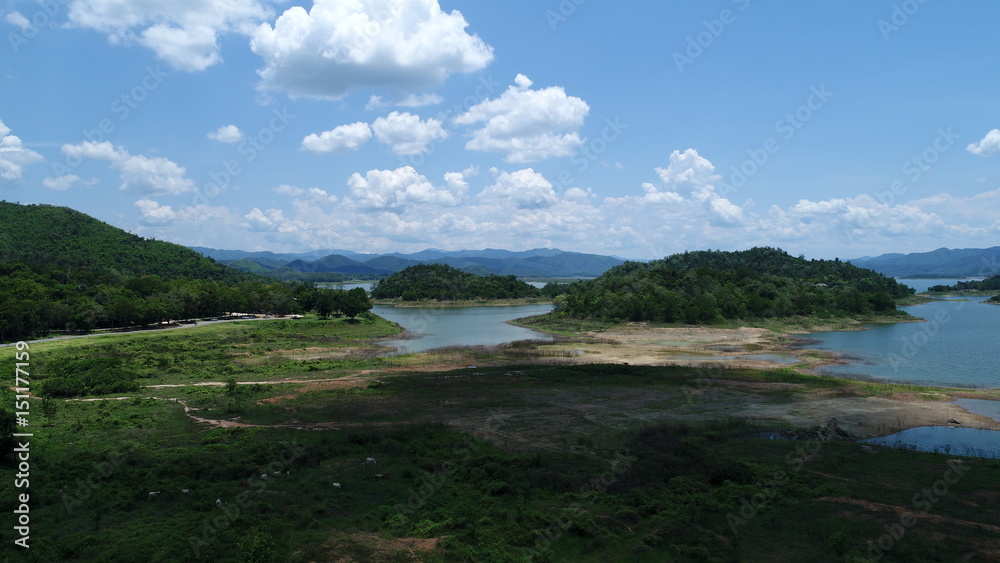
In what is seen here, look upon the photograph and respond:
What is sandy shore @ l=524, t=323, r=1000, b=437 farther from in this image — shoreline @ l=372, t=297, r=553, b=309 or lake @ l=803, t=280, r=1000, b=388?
shoreline @ l=372, t=297, r=553, b=309

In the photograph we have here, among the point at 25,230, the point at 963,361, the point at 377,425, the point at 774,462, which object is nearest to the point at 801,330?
Result: the point at 963,361

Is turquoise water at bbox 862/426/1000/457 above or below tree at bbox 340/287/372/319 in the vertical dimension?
below

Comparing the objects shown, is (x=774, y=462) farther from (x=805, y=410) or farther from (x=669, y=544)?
(x=805, y=410)

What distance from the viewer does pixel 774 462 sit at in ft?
66.6

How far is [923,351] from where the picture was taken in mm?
57125

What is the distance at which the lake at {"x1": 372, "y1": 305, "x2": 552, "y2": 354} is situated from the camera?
70438 mm

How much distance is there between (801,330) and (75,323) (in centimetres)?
10184

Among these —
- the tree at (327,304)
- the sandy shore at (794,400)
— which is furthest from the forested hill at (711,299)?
the tree at (327,304)

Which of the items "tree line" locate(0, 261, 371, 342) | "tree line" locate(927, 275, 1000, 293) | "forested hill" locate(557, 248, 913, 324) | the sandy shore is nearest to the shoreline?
"forested hill" locate(557, 248, 913, 324)

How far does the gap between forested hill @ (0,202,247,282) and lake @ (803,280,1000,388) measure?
137 m

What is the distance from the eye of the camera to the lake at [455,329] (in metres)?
70.4

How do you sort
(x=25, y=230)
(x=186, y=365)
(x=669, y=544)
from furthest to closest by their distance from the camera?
(x=25, y=230) → (x=186, y=365) → (x=669, y=544)

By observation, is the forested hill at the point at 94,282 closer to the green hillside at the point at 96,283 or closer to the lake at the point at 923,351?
the green hillside at the point at 96,283

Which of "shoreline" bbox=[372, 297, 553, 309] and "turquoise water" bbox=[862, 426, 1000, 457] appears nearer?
"turquoise water" bbox=[862, 426, 1000, 457]
